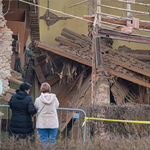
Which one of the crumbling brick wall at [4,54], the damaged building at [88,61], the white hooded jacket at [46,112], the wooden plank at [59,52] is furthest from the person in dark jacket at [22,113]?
the wooden plank at [59,52]

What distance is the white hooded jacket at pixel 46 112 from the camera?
6.95 m

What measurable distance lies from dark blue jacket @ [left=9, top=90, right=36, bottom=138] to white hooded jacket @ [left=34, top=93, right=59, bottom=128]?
0.19 metres

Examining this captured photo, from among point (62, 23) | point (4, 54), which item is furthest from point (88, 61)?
point (4, 54)

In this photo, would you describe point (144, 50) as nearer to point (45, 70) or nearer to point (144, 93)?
point (144, 93)

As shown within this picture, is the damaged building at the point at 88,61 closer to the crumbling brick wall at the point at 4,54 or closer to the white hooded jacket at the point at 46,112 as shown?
the crumbling brick wall at the point at 4,54

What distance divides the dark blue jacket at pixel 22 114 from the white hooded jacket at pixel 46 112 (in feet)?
0.62

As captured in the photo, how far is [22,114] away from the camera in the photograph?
6.90 meters

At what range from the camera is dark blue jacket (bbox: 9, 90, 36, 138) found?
22.4ft

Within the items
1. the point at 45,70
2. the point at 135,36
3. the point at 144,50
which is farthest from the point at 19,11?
the point at 144,50

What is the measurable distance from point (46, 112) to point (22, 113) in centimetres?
45

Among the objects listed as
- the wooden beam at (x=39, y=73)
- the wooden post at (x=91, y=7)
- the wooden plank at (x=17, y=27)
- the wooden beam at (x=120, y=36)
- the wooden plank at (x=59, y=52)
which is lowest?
the wooden beam at (x=39, y=73)

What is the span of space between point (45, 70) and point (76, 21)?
9.50ft

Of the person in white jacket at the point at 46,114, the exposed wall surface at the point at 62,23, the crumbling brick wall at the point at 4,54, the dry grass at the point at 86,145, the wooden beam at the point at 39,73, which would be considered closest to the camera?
the dry grass at the point at 86,145

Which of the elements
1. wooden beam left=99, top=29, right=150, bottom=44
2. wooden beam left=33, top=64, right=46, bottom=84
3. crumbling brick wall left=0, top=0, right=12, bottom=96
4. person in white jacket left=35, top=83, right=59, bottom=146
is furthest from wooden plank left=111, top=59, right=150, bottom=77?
person in white jacket left=35, top=83, right=59, bottom=146
